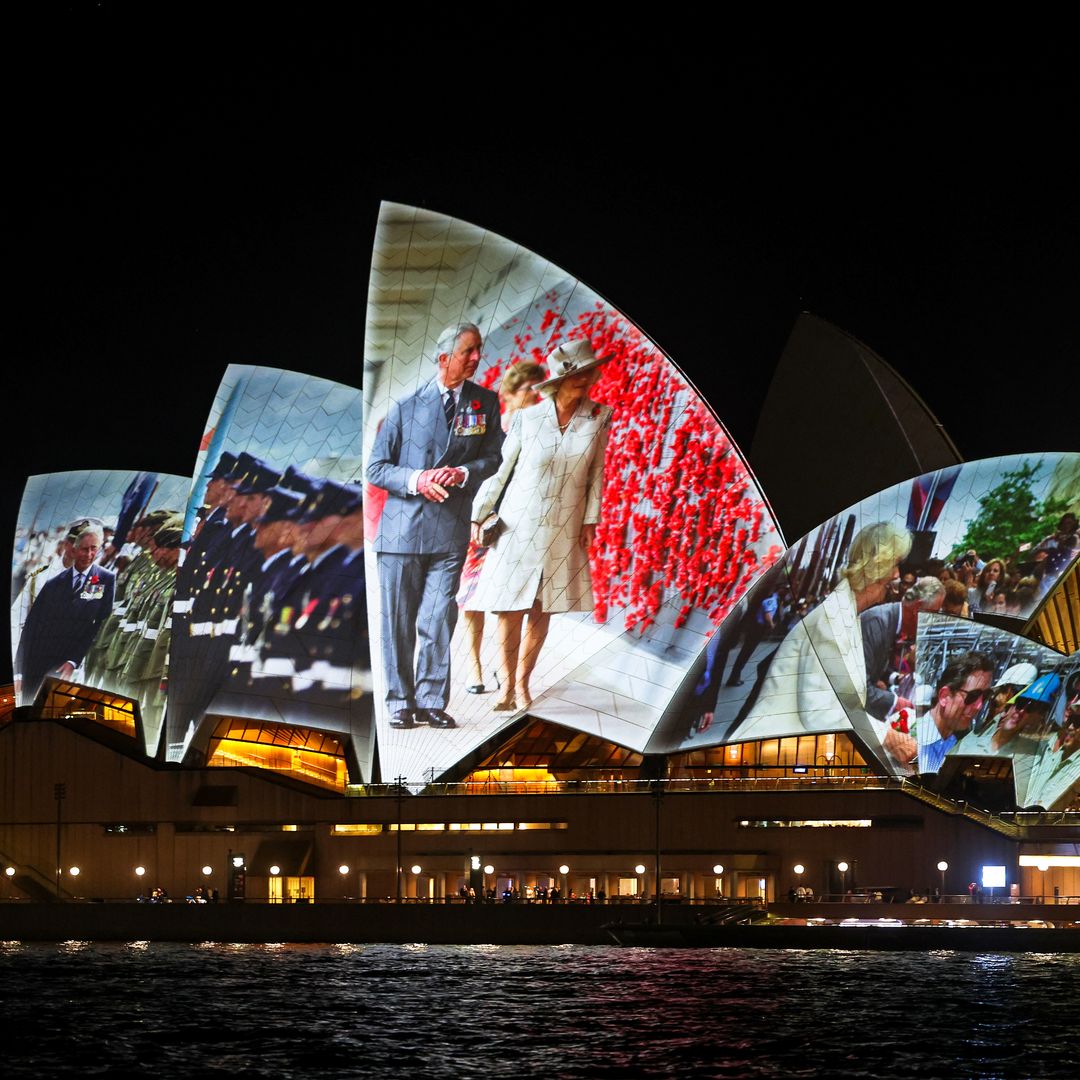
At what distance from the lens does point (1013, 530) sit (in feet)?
180

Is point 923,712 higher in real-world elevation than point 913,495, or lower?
lower

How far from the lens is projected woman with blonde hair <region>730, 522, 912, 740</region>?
5638 centimetres

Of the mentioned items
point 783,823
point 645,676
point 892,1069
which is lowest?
point 892,1069

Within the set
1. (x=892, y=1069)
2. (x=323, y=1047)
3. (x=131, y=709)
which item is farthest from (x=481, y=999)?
(x=131, y=709)

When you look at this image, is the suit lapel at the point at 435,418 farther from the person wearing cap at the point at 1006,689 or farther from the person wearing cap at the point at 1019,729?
the person wearing cap at the point at 1006,689

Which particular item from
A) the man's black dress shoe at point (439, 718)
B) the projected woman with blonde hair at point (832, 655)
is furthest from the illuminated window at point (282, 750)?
the projected woman with blonde hair at point (832, 655)

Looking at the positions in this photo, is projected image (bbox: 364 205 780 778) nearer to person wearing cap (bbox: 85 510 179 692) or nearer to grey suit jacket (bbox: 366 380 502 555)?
grey suit jacket (bbox: 366 380 502 555)

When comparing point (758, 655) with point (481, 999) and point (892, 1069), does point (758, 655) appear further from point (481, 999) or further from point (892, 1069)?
point (892, 1069)

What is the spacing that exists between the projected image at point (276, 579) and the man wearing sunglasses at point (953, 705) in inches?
738

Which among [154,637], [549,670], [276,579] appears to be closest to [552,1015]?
[549,670]

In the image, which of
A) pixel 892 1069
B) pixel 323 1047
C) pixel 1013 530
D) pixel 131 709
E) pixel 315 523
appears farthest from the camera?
pixel 131 709

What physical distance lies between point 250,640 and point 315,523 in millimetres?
4342

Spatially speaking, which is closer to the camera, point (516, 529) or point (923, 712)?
point (923, 712)

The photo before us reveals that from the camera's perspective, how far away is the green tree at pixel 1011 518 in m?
54.7
